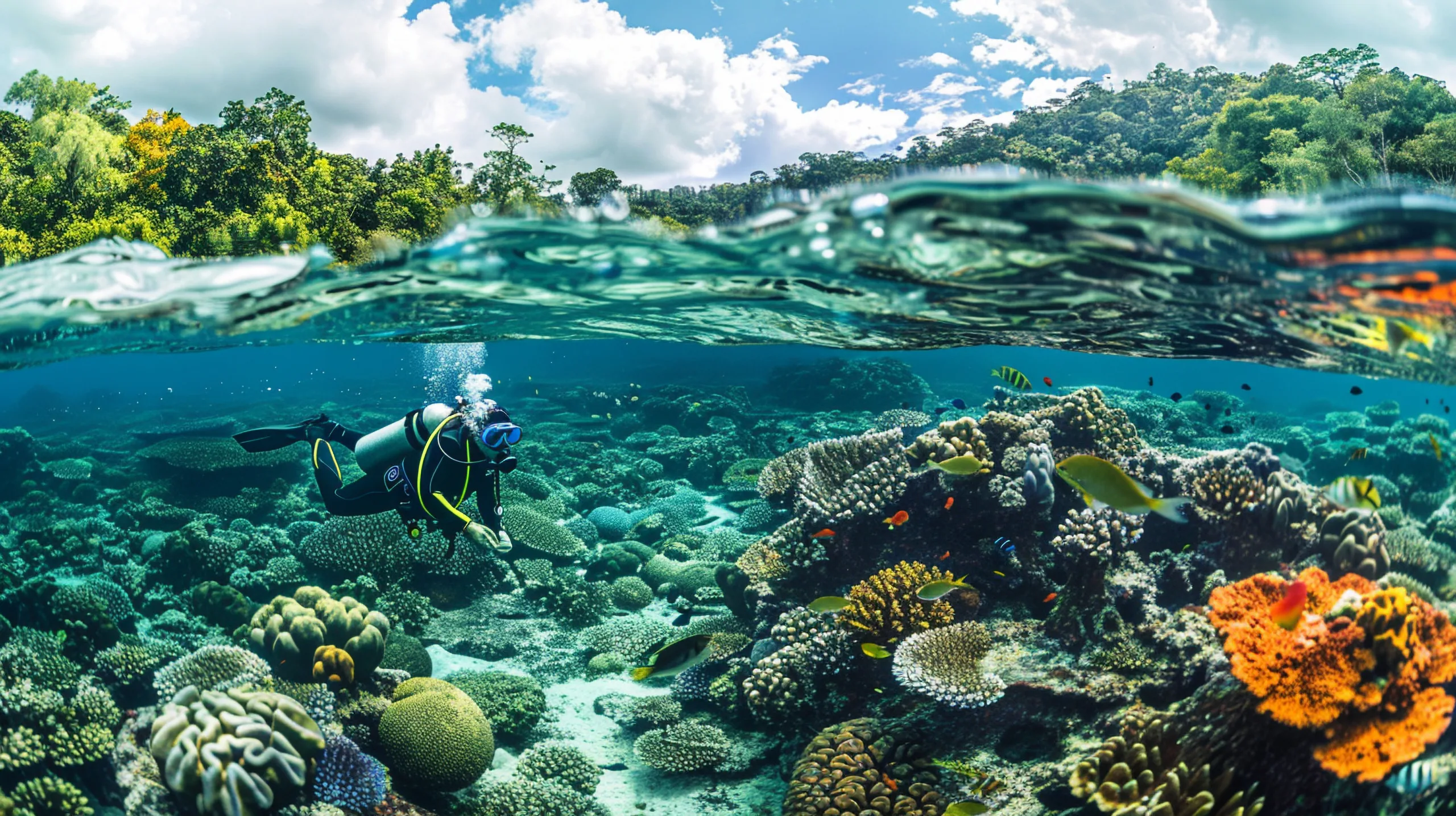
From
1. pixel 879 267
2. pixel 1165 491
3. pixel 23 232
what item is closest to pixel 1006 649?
pixel 1165 491

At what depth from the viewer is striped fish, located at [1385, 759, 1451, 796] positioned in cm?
569

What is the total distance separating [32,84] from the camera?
27.5 meters

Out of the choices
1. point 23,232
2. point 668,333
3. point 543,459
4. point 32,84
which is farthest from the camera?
point 32,84

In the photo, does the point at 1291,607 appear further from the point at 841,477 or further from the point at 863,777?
the point at 841,477

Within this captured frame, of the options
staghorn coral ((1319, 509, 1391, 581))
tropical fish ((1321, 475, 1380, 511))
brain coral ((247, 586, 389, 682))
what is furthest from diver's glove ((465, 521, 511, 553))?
staghorn coral ((1319, 509, 1391, 581))

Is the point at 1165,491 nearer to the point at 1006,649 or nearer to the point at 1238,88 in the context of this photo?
the point at 1006,649

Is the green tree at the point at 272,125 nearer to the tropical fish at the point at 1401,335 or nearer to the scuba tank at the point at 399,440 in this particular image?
the scuba tank at the point at 399,440

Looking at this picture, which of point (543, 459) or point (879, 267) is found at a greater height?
point (879, 267)

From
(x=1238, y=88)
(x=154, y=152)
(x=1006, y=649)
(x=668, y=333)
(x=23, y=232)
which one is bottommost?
(x=1006, y=649)

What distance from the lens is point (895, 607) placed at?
7.71m

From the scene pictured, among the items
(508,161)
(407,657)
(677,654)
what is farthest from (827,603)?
(508,161)

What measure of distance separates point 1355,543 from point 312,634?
38.1 feet

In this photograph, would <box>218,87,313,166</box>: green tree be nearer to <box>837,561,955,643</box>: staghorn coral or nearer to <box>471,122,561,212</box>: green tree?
<box>471,122,561,212</box>: green tree

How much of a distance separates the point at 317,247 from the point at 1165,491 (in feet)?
36.5
